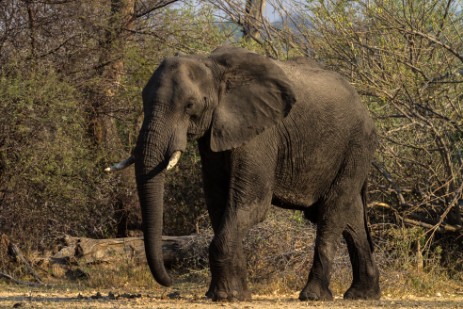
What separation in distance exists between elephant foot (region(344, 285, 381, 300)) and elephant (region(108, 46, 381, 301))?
0.01 meters

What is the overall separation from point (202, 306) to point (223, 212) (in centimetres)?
113

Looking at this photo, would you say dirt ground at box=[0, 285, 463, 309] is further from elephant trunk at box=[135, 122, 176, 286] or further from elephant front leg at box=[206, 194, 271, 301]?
elephant trunk at box=[135, 122, 176, 286]

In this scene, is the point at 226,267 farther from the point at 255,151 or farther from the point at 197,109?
the point at 197,109

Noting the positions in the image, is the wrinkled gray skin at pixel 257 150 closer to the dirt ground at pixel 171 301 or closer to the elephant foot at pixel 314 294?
the elephant foot at pixel 314 294

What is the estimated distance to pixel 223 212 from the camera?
9797 millimetres

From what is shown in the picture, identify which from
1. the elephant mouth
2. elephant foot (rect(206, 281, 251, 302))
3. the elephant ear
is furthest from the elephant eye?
elephant foot (rect(206, 281, 251, 302))

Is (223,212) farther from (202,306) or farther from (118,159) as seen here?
(118,159)

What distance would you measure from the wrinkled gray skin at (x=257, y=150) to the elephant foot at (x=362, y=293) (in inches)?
0.4

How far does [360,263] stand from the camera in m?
10.8

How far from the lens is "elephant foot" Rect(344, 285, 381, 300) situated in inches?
424

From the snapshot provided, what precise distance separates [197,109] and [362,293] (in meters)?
2.92

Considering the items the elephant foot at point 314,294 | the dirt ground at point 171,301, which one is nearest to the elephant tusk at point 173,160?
the dirt ground at point 171,301

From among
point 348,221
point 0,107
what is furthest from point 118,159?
point 348,221

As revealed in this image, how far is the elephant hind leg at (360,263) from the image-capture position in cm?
1081
